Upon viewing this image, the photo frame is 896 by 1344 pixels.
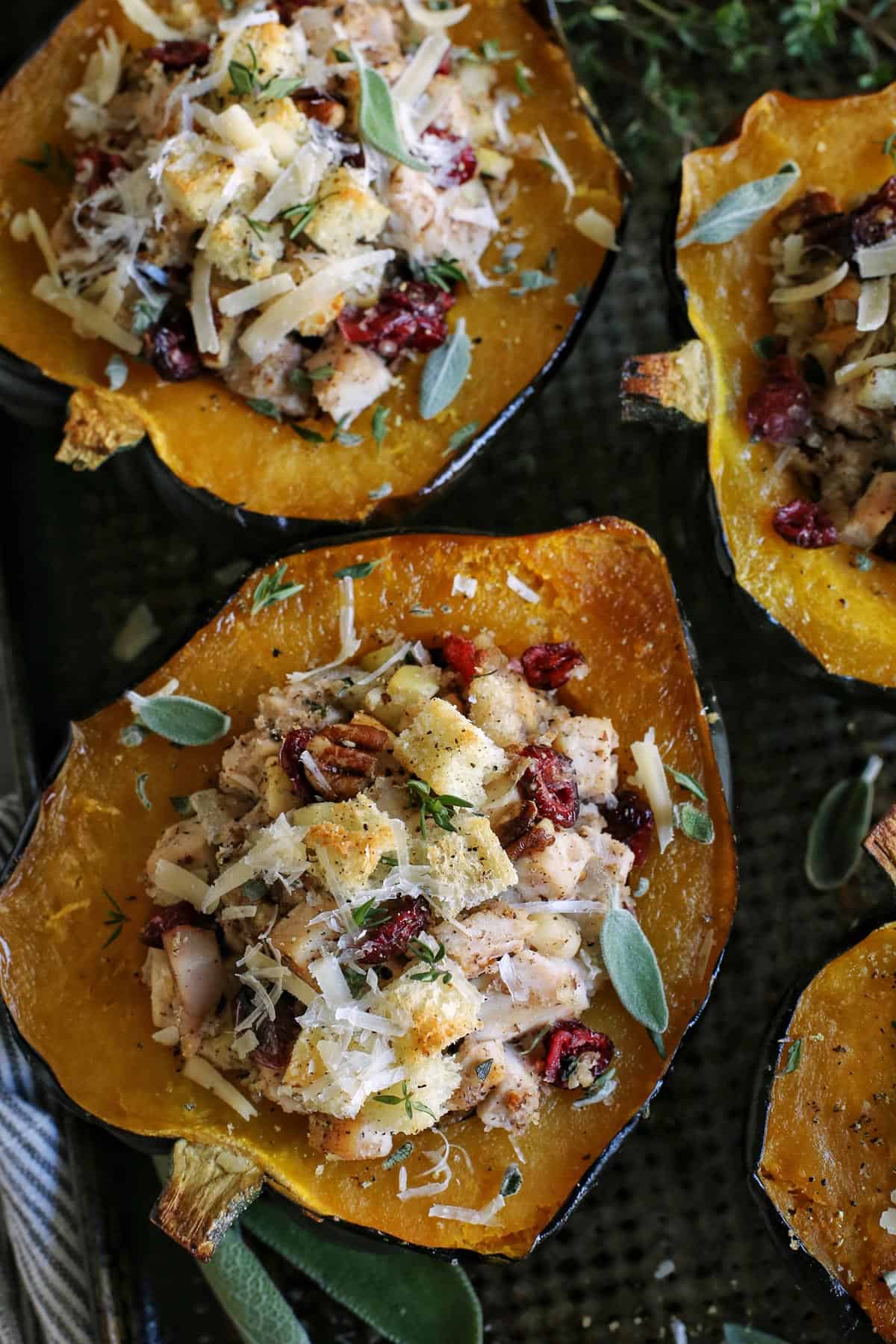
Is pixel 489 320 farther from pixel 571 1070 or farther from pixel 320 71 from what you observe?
pixel 571 1070

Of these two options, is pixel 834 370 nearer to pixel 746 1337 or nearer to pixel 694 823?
pixel 694 823

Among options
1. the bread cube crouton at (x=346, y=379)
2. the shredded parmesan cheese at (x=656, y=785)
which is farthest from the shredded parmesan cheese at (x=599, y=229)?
the shredded parmesan cheese at (x=656, y=785)

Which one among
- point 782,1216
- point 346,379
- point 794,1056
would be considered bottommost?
point 782,1216

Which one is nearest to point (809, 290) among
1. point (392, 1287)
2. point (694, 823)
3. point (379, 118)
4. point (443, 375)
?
point (443, 375)

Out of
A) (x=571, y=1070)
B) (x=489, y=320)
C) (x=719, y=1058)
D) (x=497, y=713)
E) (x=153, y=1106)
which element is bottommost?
(x=719, y=1058)

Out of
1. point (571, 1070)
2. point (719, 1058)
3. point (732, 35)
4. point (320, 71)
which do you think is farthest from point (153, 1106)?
point (732, 35)

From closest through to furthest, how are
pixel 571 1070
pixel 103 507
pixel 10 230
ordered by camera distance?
1. pixel 571 1070
2. pixel 10 230
3. pixel 103 507

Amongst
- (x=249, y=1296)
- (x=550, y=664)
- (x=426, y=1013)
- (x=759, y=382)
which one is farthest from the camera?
(x=249, y=1296)
